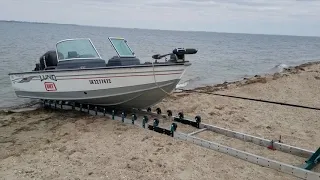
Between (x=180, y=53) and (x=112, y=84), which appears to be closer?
(x=180, y=53)

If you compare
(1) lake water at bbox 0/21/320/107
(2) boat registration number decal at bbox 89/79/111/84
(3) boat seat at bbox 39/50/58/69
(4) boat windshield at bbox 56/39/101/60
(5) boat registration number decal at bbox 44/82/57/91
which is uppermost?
(4) boat windshield at bbox 56/39/101/60

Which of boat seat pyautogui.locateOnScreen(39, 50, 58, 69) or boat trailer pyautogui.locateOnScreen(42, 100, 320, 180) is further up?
boat seat pyautogui.locateOnScreen(39, 50, 58, 69)

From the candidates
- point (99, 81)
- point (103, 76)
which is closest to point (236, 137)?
point (103, 76)

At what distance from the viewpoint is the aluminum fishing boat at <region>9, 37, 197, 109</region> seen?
7.91 metres

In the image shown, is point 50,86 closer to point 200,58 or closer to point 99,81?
point 99,81

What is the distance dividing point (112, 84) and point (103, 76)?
0.31 meters

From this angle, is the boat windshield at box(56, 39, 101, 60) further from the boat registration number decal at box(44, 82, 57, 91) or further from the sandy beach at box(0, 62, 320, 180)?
the sandy beach at box(0, 62, 320, 180)

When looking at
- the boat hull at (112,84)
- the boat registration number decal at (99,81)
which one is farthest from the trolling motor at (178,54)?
the boat registration number decal at (99,81)

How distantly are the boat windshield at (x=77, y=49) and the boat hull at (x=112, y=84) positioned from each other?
26.7 inches

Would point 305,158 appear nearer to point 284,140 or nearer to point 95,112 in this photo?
point 284,140

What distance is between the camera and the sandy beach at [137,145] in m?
5.66

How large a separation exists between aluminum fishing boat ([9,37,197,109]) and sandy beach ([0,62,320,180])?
2.44 ft

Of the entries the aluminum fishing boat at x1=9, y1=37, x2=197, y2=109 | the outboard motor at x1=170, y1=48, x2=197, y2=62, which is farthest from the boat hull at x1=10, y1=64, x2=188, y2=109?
the outboard motor at x1=170, y1=48, x2=197, y2=62

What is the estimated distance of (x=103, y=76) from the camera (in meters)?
8.31
